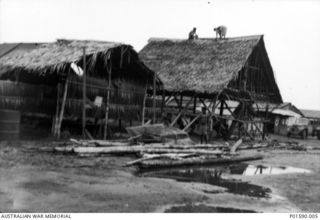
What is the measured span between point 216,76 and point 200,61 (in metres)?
2.27

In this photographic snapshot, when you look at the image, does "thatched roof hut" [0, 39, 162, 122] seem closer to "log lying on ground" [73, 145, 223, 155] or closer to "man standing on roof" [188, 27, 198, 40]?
"log lying on ground" [73, 145, 223, 155]

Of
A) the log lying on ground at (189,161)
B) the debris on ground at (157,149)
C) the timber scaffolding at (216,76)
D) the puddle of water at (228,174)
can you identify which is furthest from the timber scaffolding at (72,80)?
the puddle of water at (228,174)

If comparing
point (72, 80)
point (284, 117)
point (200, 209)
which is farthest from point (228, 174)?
point (284, 117)

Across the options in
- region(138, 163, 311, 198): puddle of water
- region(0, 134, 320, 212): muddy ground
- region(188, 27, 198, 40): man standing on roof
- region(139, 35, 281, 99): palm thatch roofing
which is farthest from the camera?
region(188, 27, 198, 40): man standing on roof

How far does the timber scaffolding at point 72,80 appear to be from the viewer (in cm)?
1606

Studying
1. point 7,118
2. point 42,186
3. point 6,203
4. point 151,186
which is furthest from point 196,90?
point 6,203

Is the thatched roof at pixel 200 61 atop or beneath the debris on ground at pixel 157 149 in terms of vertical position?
atop

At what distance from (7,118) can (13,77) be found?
3.82 m

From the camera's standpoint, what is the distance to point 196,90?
21531 mm

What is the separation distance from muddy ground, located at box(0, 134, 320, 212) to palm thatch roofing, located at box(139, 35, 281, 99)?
1031 cm

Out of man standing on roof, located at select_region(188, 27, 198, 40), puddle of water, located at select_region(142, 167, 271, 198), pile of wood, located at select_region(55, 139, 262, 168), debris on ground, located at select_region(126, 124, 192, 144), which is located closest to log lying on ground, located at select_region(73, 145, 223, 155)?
pile of wood, located at select_region(55, 139, 262, 168)

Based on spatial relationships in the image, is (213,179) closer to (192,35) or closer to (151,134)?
(151,134)

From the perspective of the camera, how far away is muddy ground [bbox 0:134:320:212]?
717 cm

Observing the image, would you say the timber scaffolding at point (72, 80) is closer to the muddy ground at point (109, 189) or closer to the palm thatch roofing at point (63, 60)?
the palm thatch roofing at point (63, 60)
